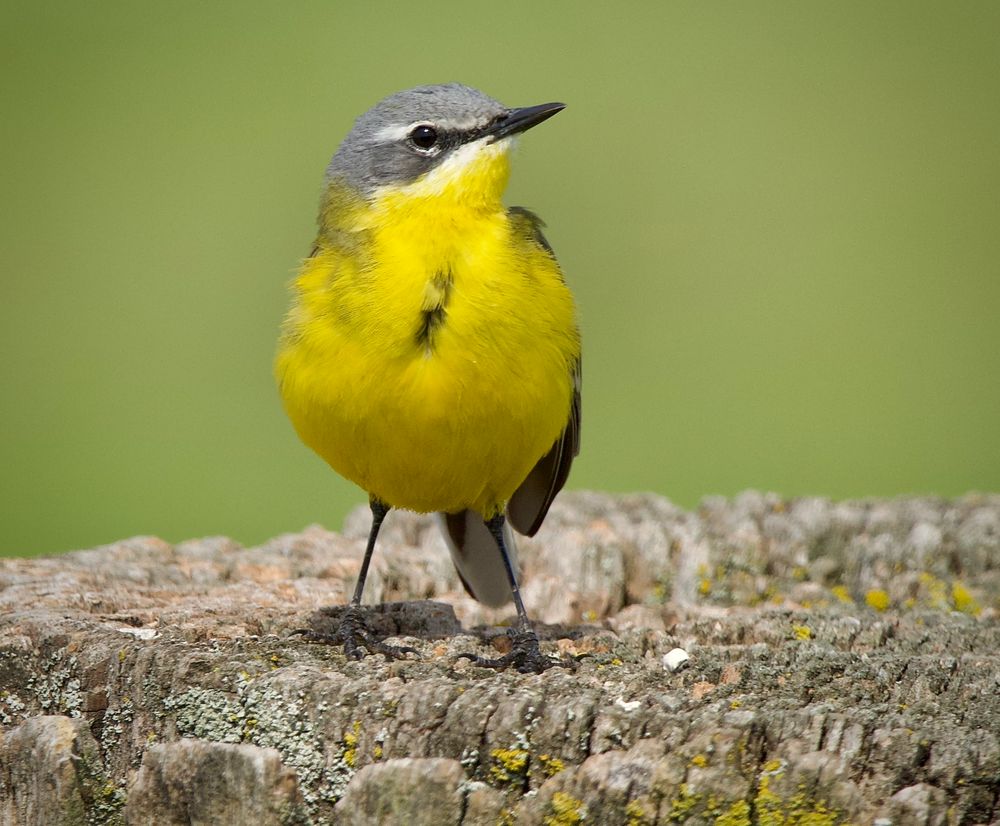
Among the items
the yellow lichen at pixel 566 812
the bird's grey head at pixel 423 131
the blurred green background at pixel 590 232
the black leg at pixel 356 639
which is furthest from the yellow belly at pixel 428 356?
the blurred green background at pixel 590 232

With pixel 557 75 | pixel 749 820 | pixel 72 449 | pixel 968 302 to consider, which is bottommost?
pixel 749 820

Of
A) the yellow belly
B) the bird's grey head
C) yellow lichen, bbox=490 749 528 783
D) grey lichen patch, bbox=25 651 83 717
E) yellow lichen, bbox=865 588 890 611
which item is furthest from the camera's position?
yellow lichen, bbox=865 588 890 611

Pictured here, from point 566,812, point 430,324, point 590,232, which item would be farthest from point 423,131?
A: point 590,232

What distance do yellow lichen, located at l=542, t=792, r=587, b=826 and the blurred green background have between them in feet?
22.6

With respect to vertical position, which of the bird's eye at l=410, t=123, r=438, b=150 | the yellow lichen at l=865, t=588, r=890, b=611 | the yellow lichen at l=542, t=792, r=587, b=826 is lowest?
the yellow lichen at l=542, t=792, r=587, b=826

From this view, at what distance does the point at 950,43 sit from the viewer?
1636cm

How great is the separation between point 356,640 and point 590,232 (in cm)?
1002

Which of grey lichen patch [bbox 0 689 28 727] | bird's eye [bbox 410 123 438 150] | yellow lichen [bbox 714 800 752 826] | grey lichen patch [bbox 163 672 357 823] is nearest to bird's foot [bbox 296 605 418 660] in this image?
grey lichen patch [bbox 163 672 357 823]

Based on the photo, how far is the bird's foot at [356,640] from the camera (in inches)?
191

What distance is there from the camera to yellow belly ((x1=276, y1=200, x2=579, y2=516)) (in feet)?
16.5

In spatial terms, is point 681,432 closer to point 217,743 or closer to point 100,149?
point 100,149

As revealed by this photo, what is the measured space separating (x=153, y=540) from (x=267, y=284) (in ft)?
22.0

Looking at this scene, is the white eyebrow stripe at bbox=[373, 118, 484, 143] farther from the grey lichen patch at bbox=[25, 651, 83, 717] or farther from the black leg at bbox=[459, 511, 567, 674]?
the grey lichen patch at bbox=[25, 651, 83, 717]

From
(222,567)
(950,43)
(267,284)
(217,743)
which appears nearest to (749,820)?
(217,743)
